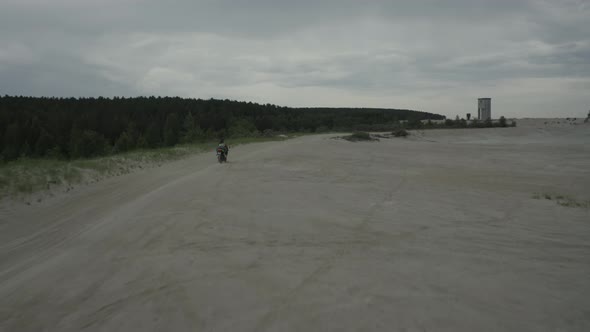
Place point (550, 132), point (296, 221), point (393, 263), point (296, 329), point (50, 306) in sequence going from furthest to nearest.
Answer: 1. point (550, 132)
2. point (296, 221)
3. point (393, 263)
4. point (50, 306)
5. point (296, 329)

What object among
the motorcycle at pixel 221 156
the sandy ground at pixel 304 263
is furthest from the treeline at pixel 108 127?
the sandy ground at pixel 304 263

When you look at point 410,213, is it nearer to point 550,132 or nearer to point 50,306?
point 50,306

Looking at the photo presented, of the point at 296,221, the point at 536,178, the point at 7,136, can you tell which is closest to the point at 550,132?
the point at 536,178

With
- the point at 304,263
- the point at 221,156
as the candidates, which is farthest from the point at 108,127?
the point at 304,263

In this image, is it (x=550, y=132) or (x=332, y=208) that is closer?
(x=332, y=208)

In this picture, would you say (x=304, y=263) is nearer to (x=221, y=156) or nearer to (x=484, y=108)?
(x=221, y=156)

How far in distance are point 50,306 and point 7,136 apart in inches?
2835

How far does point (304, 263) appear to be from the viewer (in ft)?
15.2

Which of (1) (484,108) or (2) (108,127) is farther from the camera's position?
(2) (108,127)

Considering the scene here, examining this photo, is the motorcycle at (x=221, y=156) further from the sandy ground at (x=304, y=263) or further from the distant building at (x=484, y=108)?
the distant building at (x=484, y=108)

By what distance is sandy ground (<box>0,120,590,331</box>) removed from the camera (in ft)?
11.2

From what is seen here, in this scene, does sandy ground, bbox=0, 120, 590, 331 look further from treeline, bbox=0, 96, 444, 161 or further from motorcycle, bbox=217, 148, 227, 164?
treeline, bbox=0, 96, 444, 161

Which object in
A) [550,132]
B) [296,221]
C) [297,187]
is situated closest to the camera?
[296,221]

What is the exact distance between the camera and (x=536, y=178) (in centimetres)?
1363
